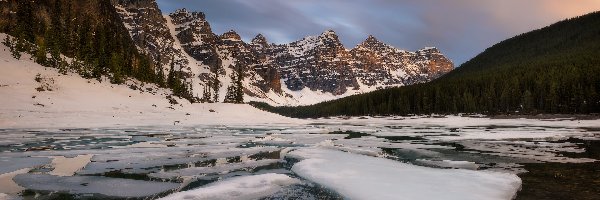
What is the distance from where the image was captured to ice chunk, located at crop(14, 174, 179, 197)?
241 inches

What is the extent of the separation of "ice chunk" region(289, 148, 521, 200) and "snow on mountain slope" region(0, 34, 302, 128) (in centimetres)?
2407

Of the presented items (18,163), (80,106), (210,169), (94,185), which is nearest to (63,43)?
(80,106)

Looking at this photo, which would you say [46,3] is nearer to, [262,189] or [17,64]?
[17,64]

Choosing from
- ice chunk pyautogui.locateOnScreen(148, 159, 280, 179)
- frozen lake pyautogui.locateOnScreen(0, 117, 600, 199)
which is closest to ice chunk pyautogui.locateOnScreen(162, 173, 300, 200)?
frozen lake pyautogui.locateOnScreen(0, 117, 600, 199)

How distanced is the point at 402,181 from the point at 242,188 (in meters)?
2.85

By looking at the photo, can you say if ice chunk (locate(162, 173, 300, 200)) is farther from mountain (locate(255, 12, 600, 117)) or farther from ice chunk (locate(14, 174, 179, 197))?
mountain (locate(255, 12, 600, 117))

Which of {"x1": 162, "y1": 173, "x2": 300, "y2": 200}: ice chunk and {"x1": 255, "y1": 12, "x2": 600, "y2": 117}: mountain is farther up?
{"x1": 255, "y1": 12, "x2": 600, "y2": 117}: mountain

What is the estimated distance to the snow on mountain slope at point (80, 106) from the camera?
94.9ft

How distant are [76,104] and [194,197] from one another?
35.6 metres

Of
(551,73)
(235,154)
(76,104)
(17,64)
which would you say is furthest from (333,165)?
(551,73)

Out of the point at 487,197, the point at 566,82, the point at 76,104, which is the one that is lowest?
the point at 487,197

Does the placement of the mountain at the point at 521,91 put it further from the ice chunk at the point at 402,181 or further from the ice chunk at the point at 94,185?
the ice chunk at the point at 94,185

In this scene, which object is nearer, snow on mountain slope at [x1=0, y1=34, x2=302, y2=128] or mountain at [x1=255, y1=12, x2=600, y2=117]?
snow on mountain slope at [x1=0, y1=34, x2=302, y2=128]

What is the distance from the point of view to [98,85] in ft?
159
